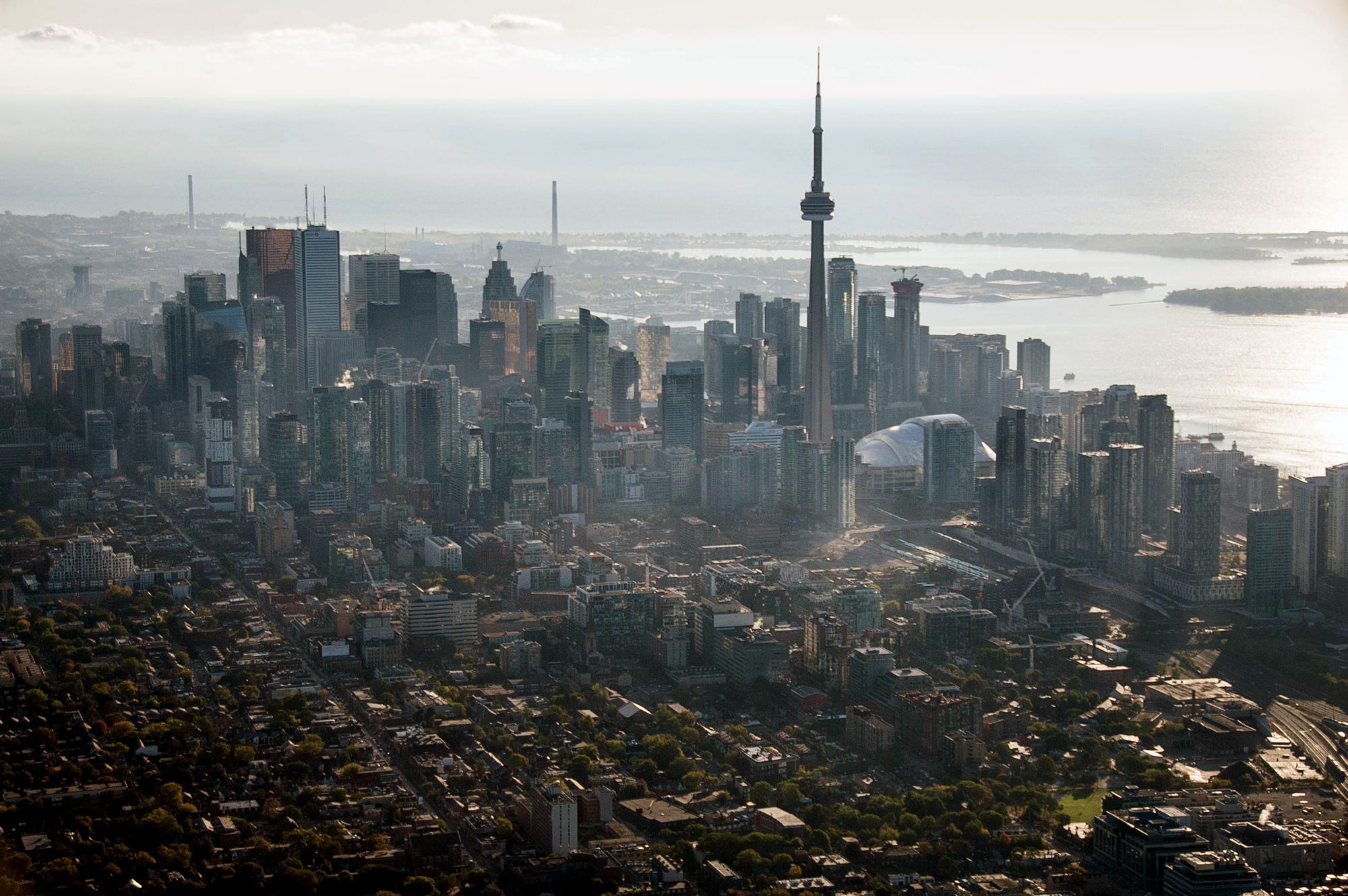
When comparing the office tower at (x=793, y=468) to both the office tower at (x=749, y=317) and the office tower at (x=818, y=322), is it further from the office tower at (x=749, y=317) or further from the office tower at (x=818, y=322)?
the office tower at (x=749, y=317)

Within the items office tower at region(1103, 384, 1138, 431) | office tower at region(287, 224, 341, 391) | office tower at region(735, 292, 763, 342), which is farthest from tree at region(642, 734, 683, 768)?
office tower at region(735, 292, 763, 342)

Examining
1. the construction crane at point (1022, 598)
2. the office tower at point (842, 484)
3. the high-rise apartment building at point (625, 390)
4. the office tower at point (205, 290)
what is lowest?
the construction crane at point (1022, 598)

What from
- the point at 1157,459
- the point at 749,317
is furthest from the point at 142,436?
the point at 1157,459

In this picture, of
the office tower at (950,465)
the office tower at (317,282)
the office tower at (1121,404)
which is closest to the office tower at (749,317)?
the office tower at (317,282)

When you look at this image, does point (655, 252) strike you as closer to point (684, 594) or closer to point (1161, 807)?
point (684, 594)

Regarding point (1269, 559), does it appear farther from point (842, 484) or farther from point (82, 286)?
point (82, 286)

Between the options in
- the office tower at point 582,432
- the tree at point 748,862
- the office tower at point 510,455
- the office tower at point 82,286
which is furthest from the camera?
the office tower at point 82,286

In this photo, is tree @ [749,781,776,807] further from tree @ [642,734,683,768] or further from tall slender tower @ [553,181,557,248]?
tall slender tower @ [553,181,557,248]
